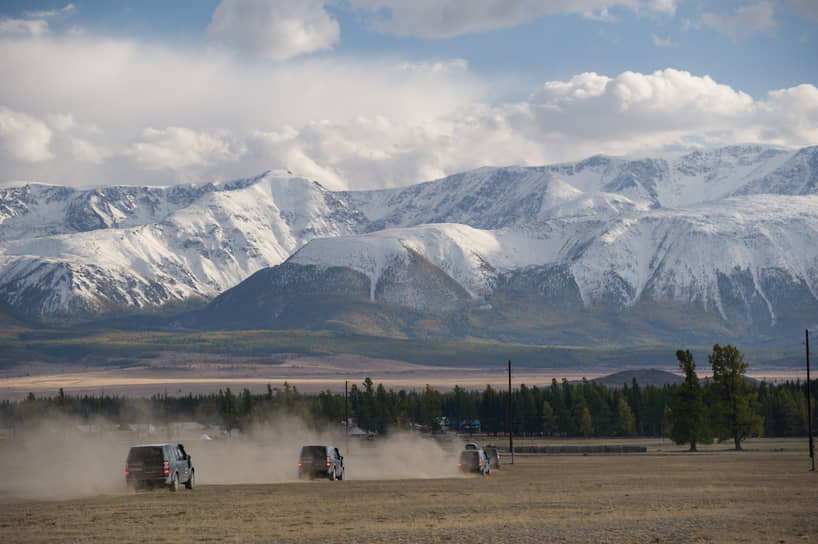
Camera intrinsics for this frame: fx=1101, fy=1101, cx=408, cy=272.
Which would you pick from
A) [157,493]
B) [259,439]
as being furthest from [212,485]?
[259,439]

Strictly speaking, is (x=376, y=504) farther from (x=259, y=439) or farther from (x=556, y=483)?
(x=259, y=439)

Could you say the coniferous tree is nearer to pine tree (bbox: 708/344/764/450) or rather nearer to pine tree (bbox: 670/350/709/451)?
pine tree (bbox: 670/350/709/451)

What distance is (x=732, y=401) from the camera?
126 meters

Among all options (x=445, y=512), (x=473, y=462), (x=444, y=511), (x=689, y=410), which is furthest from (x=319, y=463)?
(x=689, y=410)

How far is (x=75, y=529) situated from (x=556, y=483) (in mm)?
34199

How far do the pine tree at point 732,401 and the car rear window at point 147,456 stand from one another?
8493 cm

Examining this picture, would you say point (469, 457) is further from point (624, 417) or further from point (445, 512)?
point (624, 417)

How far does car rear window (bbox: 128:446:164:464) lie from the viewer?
55875mm

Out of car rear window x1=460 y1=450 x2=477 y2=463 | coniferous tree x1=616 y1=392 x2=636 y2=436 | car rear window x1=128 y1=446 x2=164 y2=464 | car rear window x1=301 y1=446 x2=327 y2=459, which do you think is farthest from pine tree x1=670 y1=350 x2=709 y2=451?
car rear window x1=128 y1=446 x2=164 y2=464

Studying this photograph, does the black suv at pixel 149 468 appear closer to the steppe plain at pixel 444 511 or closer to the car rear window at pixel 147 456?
the car rear window at pixel 147 456

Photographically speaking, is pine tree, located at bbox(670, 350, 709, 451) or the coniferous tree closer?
pine tree, located at bbox(670, 350, 709, 451)

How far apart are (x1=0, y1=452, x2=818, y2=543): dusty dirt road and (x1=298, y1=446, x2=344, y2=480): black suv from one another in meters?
0.78

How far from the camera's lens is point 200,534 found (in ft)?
127

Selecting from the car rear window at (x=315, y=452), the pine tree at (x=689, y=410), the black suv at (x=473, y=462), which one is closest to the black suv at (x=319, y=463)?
the car rear window at (x=315, y=452)
